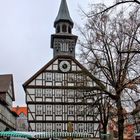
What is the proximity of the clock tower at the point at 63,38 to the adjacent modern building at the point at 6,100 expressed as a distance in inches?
364

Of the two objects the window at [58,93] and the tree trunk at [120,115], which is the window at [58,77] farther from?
the tree trunk at [120,115]

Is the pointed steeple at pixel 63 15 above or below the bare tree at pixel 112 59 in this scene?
above

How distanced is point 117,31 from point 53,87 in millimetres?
38090

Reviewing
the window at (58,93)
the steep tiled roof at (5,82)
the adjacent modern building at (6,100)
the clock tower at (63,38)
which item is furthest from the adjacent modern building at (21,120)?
the window at (58,93)

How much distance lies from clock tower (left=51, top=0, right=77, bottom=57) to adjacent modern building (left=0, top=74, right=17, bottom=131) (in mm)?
9258

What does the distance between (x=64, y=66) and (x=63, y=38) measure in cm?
769

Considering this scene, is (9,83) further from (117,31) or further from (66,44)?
(117,31)

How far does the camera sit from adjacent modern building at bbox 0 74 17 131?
208 ft

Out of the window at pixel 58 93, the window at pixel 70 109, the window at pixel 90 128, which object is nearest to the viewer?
the window at pixel 90 128

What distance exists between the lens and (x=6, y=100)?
2689 inches

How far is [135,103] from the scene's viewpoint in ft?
86.4

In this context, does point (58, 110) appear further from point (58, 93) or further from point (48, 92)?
point (48, 92)

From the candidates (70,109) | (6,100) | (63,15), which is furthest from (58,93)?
(63,15)

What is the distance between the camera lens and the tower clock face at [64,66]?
65.2 meters
